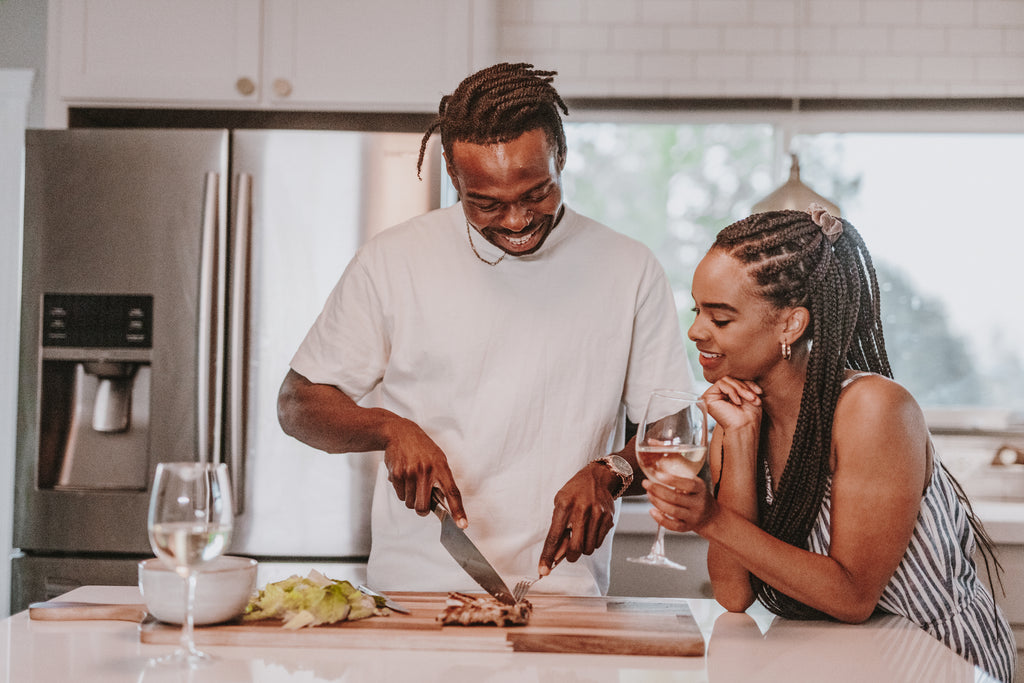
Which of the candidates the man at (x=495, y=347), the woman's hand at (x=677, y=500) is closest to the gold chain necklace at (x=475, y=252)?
the man at (x=495, y=347)

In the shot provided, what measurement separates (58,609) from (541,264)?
99 cm

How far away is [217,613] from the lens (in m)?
1.26

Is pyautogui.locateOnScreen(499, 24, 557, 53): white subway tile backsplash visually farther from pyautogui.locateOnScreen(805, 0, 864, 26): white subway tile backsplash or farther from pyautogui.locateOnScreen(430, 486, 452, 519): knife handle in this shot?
pyautogui.locateOnScreen(430, 486, 452, 519): knife handle

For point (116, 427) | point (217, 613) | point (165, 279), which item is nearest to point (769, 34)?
point (165, 279)

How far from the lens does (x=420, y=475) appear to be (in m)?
1.50

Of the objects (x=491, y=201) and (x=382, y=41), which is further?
(x=382, y=41)

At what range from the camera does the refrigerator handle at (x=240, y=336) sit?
8.33ft

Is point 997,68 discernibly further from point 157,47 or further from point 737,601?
point 157,47

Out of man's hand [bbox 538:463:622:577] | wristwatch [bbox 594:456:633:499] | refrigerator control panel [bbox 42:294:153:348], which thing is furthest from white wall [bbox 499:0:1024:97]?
man's hand [bbox 538:463:622:577]

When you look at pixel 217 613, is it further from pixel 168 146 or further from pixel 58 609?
pixel 168 146

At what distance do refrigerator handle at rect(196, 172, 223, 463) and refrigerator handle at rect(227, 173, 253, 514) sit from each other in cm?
4

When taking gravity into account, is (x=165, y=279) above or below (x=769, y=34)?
below

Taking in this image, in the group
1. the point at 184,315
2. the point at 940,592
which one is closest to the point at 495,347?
the point at 940,592

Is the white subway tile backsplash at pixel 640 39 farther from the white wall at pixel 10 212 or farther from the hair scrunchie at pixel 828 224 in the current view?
the white wall at pixel 10 212
